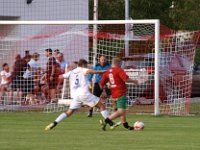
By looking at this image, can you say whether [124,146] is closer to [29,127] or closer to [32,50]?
[29,127]

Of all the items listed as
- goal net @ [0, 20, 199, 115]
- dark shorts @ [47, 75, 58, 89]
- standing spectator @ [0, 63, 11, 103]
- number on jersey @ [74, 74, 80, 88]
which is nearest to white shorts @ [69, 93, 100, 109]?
number on jersey @ [74, 74, 80, 88]

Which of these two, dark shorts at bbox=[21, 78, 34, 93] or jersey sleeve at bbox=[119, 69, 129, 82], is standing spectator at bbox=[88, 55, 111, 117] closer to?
dark shorts at bbox=[21, 78, 34, 93]

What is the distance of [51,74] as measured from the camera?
27250mm

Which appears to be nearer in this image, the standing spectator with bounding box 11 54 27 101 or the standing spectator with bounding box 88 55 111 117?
the standing spectator with bounding box 88 55 111 117

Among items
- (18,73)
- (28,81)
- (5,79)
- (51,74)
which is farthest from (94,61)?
(5,79)

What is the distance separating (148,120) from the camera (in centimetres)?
2280

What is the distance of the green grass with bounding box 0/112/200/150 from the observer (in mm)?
15070

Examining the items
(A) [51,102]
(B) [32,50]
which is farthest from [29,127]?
(B) [32,50]

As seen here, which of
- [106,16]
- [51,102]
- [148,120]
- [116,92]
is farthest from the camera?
[106,16]

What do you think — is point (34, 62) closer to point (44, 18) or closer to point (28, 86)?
point (28, 86)

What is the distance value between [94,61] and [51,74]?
1489 mm

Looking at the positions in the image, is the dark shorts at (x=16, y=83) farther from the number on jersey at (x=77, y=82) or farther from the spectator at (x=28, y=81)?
the number on jersey at (x=77, y=82)

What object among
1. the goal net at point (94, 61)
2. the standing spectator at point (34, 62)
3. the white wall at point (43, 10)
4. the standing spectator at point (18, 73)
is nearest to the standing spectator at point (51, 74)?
the goal net at point (94, 61)

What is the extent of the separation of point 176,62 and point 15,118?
661cm
